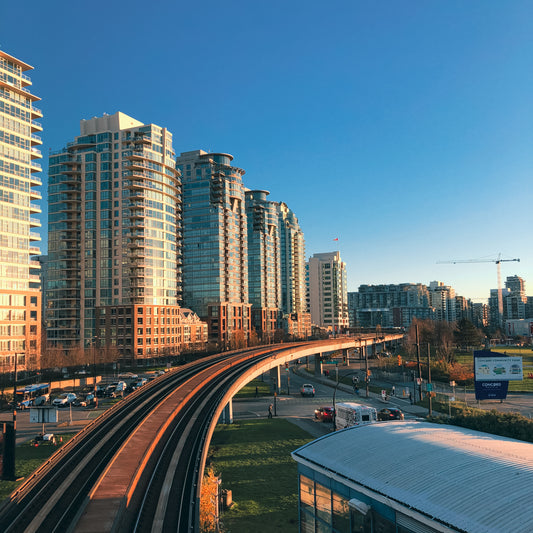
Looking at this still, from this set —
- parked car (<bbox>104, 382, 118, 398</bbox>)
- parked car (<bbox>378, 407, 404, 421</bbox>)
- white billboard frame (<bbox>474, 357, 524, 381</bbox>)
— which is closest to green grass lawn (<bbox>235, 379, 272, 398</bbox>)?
parked car (<bbox>104, 382, 118, 398</bbox>)

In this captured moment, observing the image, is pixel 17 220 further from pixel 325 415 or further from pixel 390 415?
pixel 390 415

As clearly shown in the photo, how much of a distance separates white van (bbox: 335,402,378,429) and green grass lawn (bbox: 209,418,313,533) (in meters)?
4.43

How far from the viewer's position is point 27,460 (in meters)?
45.7

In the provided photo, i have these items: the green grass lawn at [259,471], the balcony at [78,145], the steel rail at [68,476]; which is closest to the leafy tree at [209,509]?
the green grass lawn at [259,471]

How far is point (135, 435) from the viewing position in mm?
43250

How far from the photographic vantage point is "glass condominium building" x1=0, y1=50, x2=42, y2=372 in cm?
9244

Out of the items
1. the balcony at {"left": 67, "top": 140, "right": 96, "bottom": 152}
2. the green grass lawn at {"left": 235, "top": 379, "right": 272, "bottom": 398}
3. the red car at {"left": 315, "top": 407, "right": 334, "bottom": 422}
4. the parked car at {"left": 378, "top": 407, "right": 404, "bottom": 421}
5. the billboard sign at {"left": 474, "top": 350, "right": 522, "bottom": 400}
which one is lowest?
the green grass lawn at {"left": 235, "top": 379, "right": 272, "bottom": 398}

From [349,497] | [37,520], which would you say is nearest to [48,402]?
[37,520]

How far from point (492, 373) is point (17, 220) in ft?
306

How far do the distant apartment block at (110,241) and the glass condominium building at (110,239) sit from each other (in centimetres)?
28

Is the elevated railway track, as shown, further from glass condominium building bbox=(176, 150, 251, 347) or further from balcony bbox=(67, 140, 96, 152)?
glass condominium building bbox=(176, 150, 251, 347)

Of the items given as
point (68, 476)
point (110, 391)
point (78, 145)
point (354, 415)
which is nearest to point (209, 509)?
point (68, 476)

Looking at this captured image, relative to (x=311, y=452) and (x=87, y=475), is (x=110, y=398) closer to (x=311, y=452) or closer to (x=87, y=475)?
(x=87, y=475)

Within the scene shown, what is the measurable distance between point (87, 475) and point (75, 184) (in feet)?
374
